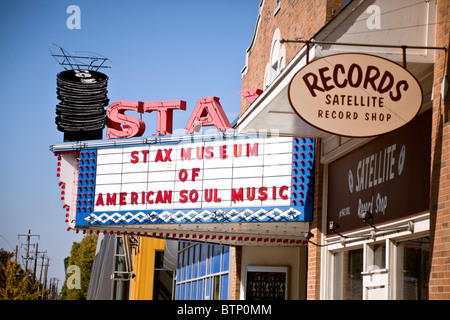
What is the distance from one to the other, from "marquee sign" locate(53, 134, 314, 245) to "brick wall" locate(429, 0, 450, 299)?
561 cm

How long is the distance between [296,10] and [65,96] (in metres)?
6.78

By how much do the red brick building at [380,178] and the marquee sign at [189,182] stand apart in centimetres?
74

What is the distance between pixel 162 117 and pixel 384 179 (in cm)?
788

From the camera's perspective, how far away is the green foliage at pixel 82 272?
87312 millimetres

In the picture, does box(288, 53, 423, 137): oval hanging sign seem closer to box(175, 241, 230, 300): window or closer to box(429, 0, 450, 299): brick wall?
box(429, 0, 450, 299): brick wall

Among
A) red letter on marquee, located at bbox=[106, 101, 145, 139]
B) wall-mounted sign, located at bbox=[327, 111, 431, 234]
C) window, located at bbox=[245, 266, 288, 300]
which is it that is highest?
red letter on marquee, located at bbox=[106, 101, 145, 139]

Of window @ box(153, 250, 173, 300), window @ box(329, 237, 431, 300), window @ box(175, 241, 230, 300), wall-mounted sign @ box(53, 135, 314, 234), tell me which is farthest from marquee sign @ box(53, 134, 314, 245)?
window @ box(153, 250, 173, 300)

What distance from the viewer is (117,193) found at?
55.0 feet

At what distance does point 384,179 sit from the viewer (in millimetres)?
10562

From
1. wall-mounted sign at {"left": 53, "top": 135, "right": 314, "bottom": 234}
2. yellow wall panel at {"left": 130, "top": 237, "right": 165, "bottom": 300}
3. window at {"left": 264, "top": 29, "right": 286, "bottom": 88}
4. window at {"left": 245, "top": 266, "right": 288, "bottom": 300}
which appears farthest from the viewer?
yellow wall panel at {"left": 130, "top": 237, "right": 165, "bottom": 300}

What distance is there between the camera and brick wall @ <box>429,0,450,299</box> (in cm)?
823

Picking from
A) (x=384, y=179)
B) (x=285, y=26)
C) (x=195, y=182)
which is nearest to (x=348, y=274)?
(x=384, y=179)
